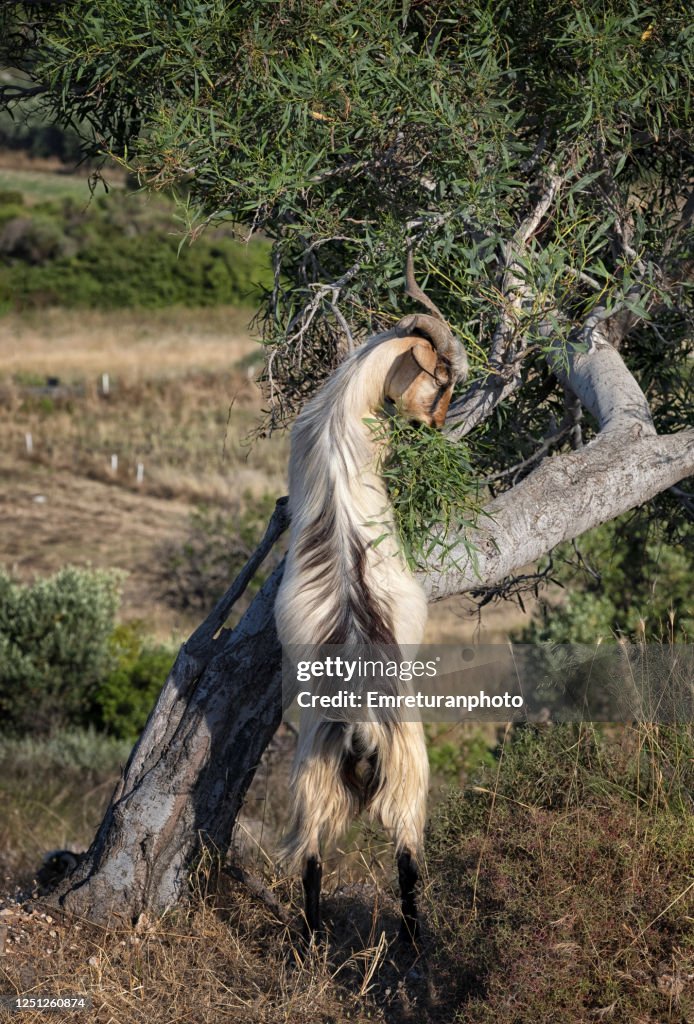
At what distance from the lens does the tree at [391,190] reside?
4707 mm

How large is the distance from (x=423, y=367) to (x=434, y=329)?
0.14 m

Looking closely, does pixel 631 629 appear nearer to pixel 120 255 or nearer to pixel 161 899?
pixel 161 899

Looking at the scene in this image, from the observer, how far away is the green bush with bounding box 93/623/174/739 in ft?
46.0

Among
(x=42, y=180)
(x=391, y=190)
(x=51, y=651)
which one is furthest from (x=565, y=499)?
(x=42, y=180)

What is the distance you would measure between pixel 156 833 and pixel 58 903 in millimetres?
553

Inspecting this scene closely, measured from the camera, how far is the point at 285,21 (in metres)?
4.87

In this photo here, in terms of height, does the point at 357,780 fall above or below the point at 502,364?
below

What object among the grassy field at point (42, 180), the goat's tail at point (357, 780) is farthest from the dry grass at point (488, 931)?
the grassy field at point (42, 180)

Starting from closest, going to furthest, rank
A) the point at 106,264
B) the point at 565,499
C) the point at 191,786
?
the point at 565,499
the point at 191,786
the point at 106,264

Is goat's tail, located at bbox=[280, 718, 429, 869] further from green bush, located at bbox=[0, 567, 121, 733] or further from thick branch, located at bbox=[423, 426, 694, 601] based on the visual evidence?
green bush, located at bbox=[0, 567, 121, 733]

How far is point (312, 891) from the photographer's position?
441 cm

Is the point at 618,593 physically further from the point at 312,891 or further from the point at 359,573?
the point at 359,573

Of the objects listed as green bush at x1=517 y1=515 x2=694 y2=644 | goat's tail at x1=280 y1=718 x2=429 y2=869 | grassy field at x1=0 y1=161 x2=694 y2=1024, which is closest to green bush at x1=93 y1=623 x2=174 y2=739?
green bush at x1=517 y1=515 x2=694 y2=644

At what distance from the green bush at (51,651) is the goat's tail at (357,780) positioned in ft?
33.2
